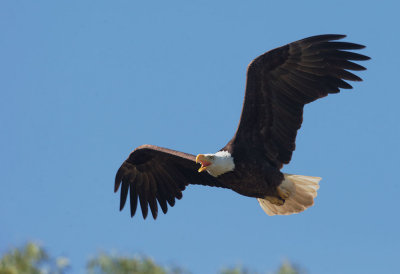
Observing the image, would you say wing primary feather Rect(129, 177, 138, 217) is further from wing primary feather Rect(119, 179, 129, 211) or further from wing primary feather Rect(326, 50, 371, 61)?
wing primary feather Rect(326, 50, 371, 61)

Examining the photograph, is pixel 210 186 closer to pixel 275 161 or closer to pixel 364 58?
pixel 275 161

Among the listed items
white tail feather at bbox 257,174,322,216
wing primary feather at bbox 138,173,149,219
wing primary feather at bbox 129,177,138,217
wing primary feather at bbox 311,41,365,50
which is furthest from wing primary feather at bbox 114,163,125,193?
wing primary feather at bbox 311,41,365,50

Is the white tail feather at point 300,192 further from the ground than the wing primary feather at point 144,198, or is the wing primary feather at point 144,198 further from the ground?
the wing primary feather at point 144,198

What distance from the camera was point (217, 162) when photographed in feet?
32.4

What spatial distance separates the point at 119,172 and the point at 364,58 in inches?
164

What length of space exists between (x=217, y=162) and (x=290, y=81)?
4.76 feet

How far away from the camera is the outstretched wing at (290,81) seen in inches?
383

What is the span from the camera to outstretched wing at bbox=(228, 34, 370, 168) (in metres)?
9.73

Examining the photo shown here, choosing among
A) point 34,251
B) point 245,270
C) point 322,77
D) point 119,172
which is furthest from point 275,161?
point 34,251

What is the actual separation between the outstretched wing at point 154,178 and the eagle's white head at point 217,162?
936mm

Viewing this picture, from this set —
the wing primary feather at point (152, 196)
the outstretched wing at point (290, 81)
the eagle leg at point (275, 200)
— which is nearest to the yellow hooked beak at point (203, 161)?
the outstretched wing at point (290, 81)

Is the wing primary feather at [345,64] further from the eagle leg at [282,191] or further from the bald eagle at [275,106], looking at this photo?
the eagle leg at [282,191]

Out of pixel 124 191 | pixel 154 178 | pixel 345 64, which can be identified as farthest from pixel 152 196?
pixel 345 64

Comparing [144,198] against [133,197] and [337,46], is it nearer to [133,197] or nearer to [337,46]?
[133,197]
